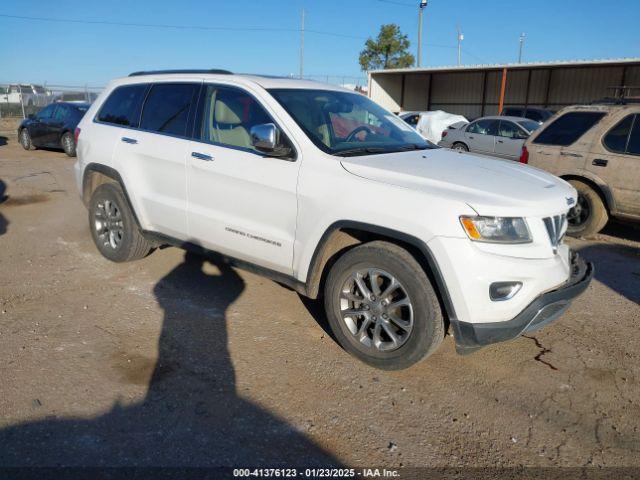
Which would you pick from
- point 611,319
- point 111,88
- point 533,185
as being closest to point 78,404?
point 533,185

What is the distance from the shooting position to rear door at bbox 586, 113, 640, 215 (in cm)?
670

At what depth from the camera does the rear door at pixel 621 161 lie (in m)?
6.70

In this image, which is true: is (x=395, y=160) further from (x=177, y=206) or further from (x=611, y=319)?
(x=611, y=319)

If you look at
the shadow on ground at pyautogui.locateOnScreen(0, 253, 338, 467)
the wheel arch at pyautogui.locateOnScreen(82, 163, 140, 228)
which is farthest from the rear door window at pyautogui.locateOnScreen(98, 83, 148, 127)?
the shadow on ground at pyautogui.locateOnScreen(0, 253, 338, 467)

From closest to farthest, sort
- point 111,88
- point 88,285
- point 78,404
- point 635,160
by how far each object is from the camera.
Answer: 1. point 78,404
2. point 88,285
3. point 111,88
4. point 635,160

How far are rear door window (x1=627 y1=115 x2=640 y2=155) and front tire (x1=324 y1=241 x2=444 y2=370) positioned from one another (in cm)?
495

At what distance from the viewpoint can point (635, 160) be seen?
6672 mm

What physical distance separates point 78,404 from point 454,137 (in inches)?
574

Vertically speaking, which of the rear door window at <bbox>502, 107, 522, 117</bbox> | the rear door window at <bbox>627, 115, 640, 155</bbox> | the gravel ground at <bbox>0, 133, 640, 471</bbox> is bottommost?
the gravel ground at <bbox>0, 133, 640, 471</bbox>

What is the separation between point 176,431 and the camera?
114 inches

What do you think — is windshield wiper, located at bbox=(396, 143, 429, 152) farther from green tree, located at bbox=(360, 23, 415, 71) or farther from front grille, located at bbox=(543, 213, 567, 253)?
green tree, located at bbox=(360, 23, 415, 71)

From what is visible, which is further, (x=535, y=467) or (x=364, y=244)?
(x=364, y=244)

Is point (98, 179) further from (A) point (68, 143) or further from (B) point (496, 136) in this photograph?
(B) point (496, 136)

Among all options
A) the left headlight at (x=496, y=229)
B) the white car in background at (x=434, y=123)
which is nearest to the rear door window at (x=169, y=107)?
the left headlight at (x=496, y=229)
